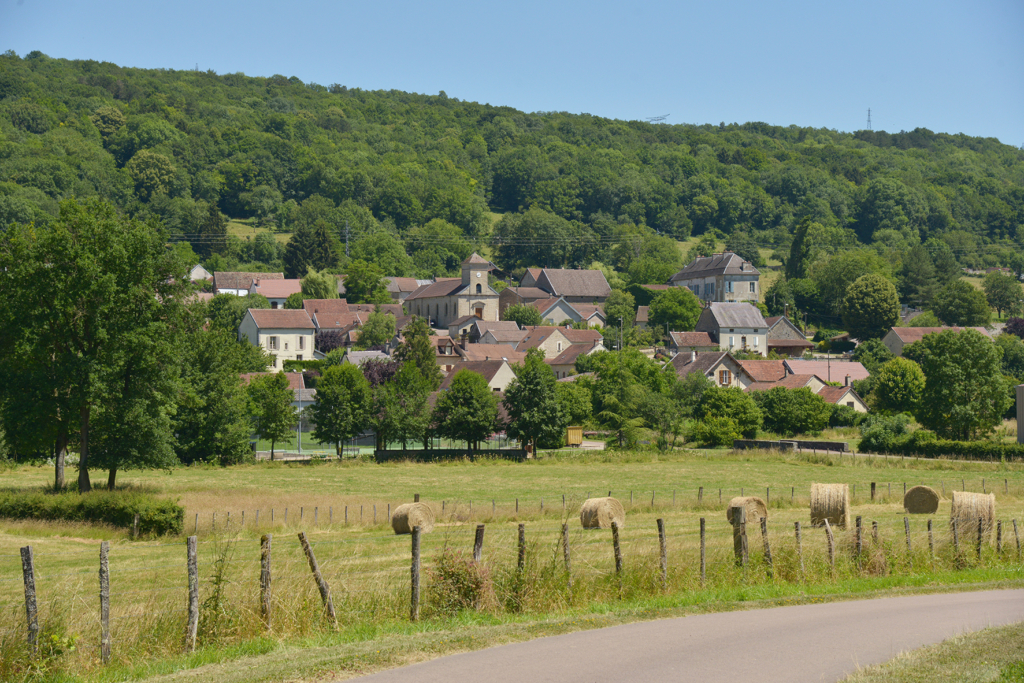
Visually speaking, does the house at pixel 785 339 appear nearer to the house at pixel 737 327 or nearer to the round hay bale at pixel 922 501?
the house at pixel 737 327

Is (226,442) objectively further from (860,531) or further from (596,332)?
(596,332)

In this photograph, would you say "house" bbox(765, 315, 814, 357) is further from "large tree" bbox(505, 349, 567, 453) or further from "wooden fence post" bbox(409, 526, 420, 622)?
"wooden fence post" bbox(409, 526, 420, 622)

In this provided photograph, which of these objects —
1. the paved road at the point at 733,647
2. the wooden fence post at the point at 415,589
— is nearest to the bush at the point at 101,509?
the wooden fence post at the point at 415,589

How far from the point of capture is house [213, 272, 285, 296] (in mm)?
145625

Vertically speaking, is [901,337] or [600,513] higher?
[901,337]

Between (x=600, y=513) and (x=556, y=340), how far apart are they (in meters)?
84.9

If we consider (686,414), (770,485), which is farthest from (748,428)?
(770,485)

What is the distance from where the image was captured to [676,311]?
128875 millimetres

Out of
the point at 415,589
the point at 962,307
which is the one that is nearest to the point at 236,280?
the point at 962,307

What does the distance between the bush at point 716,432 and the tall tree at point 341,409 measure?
25.4 m

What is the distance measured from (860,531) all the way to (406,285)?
465ft

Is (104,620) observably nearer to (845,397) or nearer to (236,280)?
(845,397)

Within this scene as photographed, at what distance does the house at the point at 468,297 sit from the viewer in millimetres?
132000

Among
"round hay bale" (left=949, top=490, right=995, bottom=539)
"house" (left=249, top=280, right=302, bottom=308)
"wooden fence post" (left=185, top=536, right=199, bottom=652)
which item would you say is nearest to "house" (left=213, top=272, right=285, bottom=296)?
"house" (left=249, top=280, right=302, bottom=308)
